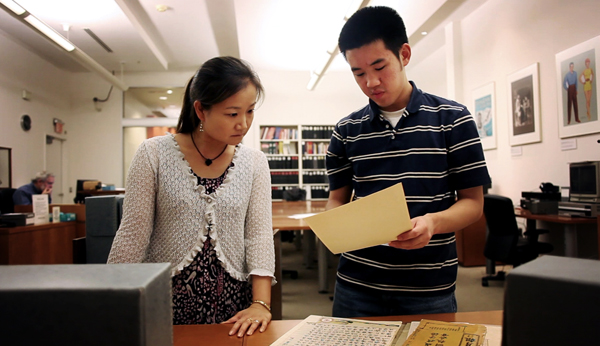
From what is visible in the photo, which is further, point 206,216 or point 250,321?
point 206,216

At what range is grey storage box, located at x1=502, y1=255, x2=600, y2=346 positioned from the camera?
34 centimetres


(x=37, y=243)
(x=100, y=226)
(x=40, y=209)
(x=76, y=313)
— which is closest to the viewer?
(x=76, y=313)

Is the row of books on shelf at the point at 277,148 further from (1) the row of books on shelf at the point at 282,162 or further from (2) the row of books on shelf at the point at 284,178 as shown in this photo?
Result: (2) the row of books on shelf at the point at 284,178

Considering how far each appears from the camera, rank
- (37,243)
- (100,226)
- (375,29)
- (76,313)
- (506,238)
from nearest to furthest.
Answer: (76,313)
(375,29)
(100,226)
(506,238)
(37,243)

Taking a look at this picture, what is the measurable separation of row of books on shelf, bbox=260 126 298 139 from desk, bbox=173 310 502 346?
7759mm

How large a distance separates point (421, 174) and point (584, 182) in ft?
11.2

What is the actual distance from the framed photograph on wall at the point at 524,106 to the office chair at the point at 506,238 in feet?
3.98

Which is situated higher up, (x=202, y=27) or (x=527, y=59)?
(x=202, y=27)

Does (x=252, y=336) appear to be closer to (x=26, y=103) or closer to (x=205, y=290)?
(x=205, y=290)

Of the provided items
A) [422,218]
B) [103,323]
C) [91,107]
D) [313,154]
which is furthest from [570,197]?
[91,107]

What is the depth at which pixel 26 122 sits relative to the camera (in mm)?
7234

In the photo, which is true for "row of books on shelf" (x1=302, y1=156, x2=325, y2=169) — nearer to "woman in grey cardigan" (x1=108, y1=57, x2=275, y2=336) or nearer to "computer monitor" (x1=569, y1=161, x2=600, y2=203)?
"computer monitor" (x1=569, y1=161, x2=600, y2=203)

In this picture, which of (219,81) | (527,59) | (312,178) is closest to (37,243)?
(219,81)

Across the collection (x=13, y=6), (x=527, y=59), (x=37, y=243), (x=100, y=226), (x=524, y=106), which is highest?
(x=13, y=6)
